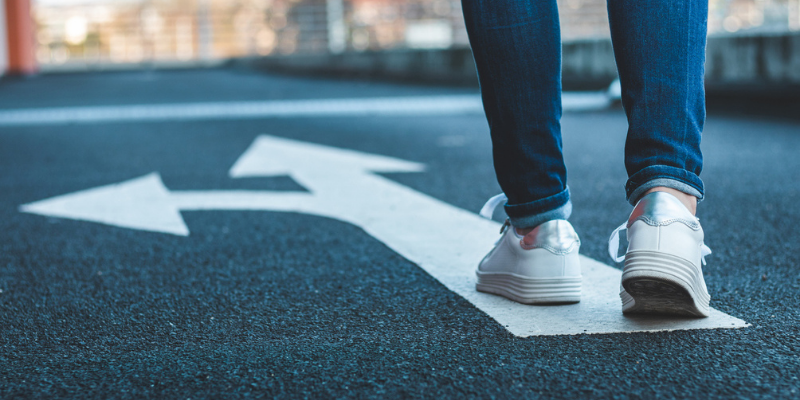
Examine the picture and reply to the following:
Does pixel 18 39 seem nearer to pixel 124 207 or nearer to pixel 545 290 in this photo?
pixel 124 207

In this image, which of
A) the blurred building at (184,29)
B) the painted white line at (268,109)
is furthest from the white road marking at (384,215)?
the blurred building at (184,29)

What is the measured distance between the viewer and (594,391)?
1036mm

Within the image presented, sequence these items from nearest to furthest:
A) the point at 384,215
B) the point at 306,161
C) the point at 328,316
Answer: the point at 328,316, the point at 384,215, the point at 306,161

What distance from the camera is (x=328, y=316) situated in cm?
141

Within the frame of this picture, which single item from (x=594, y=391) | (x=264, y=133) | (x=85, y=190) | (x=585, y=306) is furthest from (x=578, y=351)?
(x=264, y=133)

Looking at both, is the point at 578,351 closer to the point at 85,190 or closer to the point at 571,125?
the point at 85,190

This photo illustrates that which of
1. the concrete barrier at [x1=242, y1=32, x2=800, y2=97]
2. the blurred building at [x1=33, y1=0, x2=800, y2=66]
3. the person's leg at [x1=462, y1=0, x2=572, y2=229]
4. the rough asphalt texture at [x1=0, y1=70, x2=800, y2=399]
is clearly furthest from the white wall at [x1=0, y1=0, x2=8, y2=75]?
the person's leg at [x1=462, y1=0, x2=572, y2=229]

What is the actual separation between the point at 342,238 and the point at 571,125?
3.58 m

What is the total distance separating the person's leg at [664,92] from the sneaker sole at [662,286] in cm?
12

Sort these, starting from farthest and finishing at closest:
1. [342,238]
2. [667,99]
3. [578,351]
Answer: [342,238] < [667,99] < [578,351]

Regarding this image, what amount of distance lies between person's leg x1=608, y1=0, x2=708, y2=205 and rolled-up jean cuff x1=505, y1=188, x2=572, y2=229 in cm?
15

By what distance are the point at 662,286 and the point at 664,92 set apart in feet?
1.03

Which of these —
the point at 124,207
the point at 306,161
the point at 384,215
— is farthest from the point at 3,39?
the point at 384,215

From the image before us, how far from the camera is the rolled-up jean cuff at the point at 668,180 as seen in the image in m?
1.28
